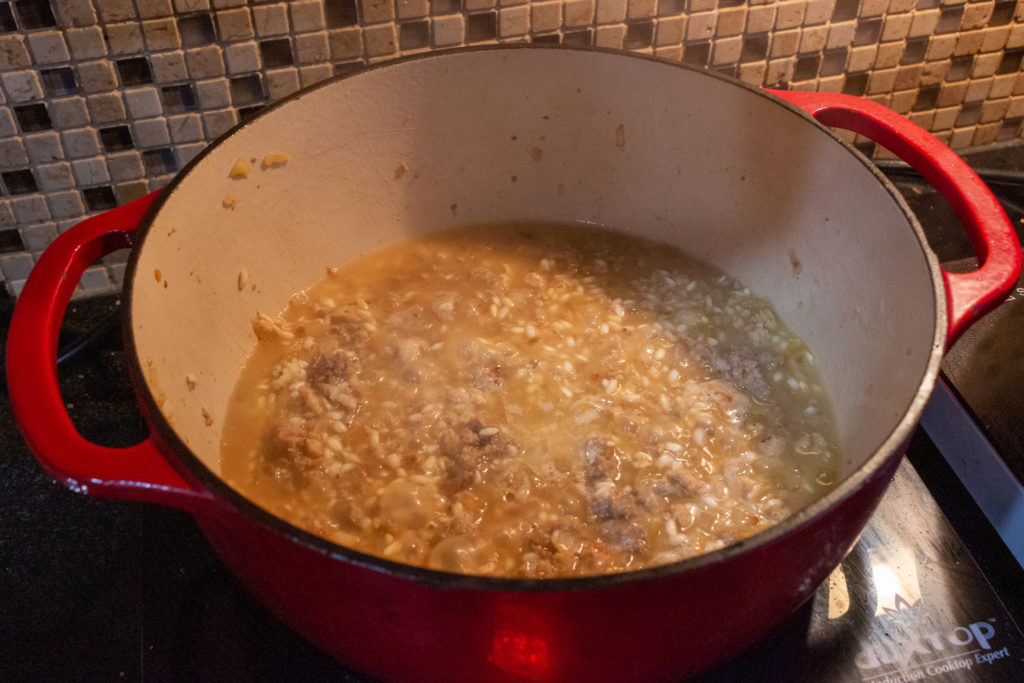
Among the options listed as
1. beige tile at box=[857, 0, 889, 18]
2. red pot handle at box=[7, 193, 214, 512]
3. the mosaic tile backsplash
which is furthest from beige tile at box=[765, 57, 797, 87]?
red pot handle at box=[7, 193, 214, 512]

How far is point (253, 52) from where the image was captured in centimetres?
120

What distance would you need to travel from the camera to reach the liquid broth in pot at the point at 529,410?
0.96 metres

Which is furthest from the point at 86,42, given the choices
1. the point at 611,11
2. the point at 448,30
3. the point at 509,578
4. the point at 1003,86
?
the point at 1003,86

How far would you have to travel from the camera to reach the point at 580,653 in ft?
2.25

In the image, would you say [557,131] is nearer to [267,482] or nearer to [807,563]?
[267,482]

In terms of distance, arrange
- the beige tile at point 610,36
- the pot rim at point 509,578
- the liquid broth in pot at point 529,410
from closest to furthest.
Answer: the pot rim at point 509,578
the liquid broth in pot at point 529,410
the beige tile at point 610,36

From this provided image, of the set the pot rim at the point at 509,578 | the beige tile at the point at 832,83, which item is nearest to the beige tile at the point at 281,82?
the pot rim at the point at 509,578

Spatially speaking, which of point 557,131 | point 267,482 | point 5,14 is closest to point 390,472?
point 267,482

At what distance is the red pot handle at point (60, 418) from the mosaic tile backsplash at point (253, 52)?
36cm

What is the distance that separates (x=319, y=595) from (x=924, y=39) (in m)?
1.32

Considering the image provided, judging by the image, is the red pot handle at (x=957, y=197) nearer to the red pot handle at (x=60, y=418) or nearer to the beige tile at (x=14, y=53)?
the red pot handle at (x=60, y=418)

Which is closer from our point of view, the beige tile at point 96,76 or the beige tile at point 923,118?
the beige tile at point 96,76

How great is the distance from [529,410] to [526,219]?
0.43 metres

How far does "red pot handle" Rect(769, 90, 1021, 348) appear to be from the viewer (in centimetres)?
85
